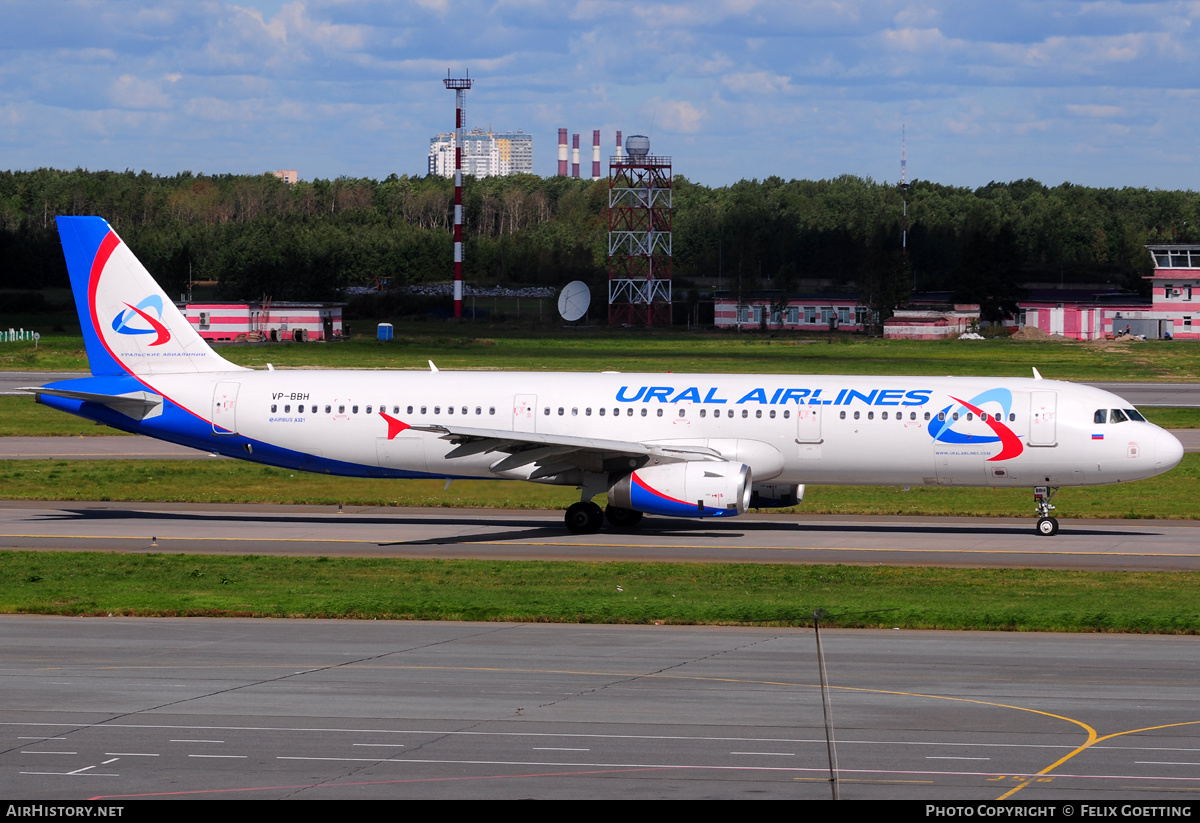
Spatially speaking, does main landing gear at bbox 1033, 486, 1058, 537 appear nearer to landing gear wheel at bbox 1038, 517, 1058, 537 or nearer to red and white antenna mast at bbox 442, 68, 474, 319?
landing gear wheel at bbox 1038, 517, 1058, 537

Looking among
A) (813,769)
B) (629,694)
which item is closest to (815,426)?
(629,694)

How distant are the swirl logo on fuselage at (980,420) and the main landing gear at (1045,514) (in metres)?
1.92

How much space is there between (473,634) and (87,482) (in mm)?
26914

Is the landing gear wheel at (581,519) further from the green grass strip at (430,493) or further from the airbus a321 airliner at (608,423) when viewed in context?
the green grass strip at (430,493)

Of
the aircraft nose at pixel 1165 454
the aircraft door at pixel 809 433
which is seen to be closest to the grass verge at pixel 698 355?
the aircraft door at pixel 809 433

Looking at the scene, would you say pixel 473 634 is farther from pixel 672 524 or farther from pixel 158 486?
pixel 158 486

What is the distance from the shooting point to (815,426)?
3719 cm

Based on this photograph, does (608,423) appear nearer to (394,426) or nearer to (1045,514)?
(394,426)

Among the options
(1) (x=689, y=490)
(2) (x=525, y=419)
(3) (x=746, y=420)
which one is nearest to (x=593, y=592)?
(1) (x=689, y=490)

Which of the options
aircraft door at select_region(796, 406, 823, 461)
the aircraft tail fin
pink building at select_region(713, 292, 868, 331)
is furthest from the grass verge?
aircraft door at select_region(796, 406, 823, 461)

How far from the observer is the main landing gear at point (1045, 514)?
37.2 meters

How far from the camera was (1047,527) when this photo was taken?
37156mm

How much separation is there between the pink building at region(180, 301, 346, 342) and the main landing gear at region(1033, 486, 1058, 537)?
99.6 m

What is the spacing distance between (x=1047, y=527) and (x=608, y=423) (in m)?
12.8
